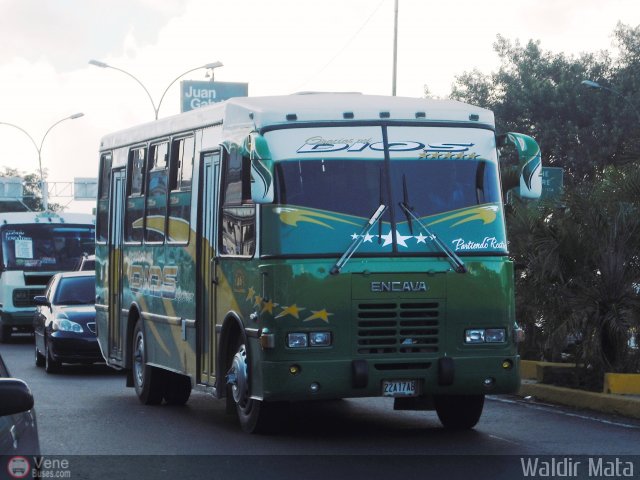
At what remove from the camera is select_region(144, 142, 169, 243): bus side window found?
1520 cm

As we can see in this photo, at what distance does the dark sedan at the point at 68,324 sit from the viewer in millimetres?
20875

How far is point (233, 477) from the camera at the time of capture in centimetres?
991

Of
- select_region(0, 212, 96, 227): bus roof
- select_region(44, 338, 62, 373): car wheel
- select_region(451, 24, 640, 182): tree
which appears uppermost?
select_region(451, 24, 640, 182): tree

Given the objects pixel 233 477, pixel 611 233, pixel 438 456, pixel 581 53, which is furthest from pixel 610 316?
pixel 581 53

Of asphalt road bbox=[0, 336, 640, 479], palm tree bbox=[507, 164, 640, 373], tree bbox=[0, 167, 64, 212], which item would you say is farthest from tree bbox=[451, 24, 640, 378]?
tree bbox=[0, 167, 64, 212]

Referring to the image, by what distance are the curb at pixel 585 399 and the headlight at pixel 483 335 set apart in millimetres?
1936

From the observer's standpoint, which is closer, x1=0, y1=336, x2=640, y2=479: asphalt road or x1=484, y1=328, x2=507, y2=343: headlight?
x1=0, y1=336, x2=640, y2=479: asphalt road

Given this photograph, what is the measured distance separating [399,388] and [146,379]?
5.09 metres

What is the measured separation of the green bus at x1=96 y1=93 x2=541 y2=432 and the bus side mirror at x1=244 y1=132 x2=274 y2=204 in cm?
1

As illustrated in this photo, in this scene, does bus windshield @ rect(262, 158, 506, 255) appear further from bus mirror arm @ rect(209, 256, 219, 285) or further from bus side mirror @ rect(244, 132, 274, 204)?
bus mirror arm @ rect(209, 256, 219, 285)

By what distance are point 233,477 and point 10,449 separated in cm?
468

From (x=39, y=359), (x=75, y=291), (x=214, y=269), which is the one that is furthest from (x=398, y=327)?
(x=39, y=359)

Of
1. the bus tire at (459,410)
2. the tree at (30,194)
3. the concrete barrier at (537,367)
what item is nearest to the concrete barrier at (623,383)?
A: the concrete barrier at (537,367)

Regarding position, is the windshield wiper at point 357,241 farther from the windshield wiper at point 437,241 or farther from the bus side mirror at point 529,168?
the bus side mirror at point 529,168
